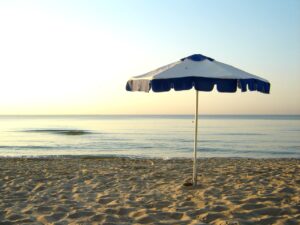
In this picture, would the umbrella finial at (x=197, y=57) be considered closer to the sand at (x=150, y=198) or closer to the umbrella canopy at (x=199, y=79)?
the umbrella canopy at (x=199, y=79)

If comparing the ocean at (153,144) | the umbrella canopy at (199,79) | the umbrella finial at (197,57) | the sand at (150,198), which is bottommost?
the ocean at (153,144)

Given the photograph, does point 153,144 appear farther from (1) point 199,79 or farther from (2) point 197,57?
(1) point 199,79

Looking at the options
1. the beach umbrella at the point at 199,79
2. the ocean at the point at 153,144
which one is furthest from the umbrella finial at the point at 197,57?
the ocean at the point at 153,144

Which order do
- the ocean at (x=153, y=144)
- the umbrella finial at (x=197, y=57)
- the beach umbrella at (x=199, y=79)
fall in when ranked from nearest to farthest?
the beach umbrella at (x=199, y=79), the umbrella finial at (x=197, y=57), the ocean at (x=153, y=144)

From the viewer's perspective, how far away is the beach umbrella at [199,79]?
234 inches

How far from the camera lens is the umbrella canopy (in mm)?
5934

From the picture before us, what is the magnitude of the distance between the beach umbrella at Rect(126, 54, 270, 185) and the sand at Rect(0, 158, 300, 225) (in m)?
1.90

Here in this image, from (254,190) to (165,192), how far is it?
5.60 feet

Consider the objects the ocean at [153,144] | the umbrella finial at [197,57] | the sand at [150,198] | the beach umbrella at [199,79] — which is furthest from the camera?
the ocean at [153,144]

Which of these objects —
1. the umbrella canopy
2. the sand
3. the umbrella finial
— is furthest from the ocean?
the umbrella canopy

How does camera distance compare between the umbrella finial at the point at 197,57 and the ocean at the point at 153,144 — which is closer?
the umbrella finial at the point at 197,57

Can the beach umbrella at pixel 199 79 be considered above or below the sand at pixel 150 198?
above

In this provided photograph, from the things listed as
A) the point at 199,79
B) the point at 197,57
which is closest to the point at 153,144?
the point at 197,57

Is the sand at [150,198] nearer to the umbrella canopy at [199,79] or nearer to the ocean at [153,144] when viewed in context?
the umbrella canopy at [199,79]
